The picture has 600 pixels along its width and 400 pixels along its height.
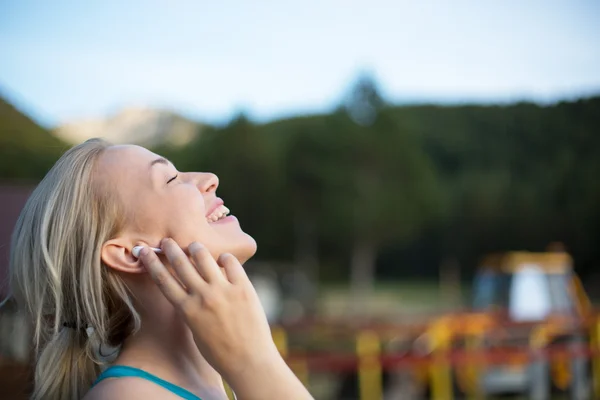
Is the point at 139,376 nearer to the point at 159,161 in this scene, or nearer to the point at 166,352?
the point at 166,352

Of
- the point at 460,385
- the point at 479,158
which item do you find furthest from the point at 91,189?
the point at 479,158

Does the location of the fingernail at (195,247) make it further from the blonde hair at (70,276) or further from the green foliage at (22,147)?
the green foliage at (22,147)

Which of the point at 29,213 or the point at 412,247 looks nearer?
the point at 29,213

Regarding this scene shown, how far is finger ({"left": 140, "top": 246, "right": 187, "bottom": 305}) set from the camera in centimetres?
88

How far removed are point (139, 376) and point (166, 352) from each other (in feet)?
0.19

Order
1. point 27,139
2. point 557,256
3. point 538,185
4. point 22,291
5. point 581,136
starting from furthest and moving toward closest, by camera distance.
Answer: point 538,185 < point 557,256 < point 581,136 < point 27,139 < point 22,291

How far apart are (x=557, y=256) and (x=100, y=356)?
10065mm

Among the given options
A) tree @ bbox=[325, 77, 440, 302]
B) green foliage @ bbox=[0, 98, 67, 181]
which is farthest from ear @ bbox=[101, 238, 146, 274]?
tree @ bbox=[325, 77, 440, 302]

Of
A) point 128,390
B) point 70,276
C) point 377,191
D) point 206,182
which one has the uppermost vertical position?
point 206,182

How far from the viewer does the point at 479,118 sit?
75.0 feet

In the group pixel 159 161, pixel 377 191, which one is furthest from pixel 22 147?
pixel 377 191

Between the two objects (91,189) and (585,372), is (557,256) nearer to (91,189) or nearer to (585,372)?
(585,372)

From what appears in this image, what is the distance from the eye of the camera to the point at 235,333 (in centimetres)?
85

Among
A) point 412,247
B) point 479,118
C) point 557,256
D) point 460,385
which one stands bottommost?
point 412,247
